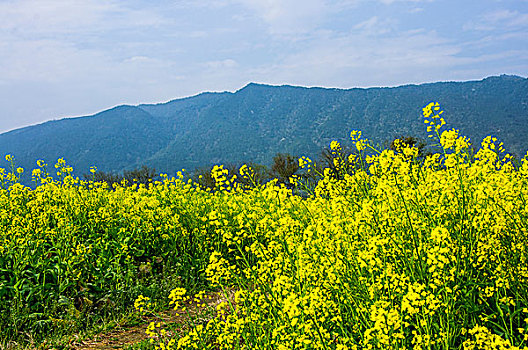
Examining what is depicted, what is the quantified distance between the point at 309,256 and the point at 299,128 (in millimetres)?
160801

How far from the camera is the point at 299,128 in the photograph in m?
162

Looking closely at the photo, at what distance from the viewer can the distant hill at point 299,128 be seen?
12369 cm

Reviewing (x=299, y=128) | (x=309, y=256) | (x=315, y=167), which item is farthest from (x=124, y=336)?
(x=299, y=128)

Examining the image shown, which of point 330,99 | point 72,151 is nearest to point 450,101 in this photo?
point 330,99

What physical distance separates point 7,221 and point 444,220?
5.66 m

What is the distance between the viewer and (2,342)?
4.02 metres

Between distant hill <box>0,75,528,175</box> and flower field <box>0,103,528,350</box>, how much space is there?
101002 millimetres

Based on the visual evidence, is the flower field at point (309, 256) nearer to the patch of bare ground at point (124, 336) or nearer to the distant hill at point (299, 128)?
the patch of bare ground at point (124, 336)

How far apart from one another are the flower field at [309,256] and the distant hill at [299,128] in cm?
10100

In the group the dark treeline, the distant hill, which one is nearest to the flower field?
the dark treeline

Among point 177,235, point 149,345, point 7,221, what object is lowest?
point 149,345

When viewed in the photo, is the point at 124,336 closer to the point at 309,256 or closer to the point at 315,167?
the point at 309,256

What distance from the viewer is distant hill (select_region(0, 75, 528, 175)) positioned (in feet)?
406

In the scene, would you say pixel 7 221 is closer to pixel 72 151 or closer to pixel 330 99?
pixel 330 99
